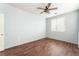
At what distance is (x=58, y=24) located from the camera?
109 inches

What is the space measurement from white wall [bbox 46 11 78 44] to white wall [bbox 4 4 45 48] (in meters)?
0.32

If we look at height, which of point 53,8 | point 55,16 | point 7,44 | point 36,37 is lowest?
point 7,44

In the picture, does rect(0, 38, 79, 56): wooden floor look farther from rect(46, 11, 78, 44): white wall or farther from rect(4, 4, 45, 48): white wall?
rect(4, 4, 45, 48): white wall

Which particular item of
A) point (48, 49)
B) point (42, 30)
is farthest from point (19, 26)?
point (48, 49)

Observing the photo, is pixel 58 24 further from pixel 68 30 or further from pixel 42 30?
pixel 42 30

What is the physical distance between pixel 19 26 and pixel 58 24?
71.2 inches

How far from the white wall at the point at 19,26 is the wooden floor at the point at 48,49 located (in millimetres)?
339

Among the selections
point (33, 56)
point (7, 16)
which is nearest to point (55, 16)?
point (33, 56)

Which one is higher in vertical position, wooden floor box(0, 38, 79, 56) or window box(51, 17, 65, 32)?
window box(51, 17, 65, 32)

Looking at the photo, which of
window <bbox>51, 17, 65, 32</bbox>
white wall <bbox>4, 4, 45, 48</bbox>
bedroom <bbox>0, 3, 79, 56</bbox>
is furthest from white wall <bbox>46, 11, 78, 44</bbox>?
white wall <bbox>4, 4, 45, 48</bbox>

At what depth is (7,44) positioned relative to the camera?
11.1 feet

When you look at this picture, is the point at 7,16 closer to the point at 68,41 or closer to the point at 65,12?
the point at 65,12

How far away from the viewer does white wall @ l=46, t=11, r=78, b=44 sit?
9.48 feet

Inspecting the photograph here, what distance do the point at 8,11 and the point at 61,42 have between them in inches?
92.8
